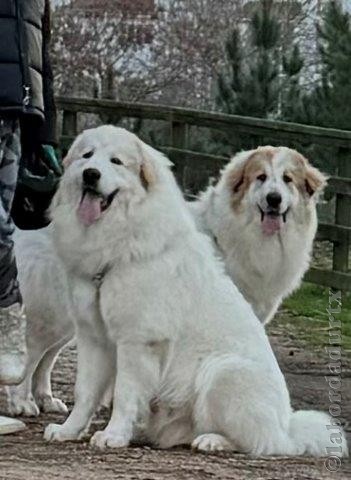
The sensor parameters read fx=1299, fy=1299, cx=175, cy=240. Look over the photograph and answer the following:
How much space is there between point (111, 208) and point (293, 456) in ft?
4.45

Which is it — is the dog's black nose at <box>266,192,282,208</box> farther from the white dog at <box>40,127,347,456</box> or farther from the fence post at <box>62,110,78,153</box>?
the fence post at <box>62,110,78,153</box>

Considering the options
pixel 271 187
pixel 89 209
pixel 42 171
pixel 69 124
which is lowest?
pixel 69 124

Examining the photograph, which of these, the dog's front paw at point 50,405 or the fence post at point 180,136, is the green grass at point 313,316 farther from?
the dog's front paw at point 50,405

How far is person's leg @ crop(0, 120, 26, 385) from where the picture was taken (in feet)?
18.2

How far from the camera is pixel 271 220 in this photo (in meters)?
7.60

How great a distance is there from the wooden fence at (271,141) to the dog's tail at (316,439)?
4781 mm

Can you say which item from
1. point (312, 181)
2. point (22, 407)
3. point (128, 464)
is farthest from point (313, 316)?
point (128, 464)

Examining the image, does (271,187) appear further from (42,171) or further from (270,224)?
(42,171)

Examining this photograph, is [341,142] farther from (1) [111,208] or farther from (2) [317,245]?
(1) [111,208]

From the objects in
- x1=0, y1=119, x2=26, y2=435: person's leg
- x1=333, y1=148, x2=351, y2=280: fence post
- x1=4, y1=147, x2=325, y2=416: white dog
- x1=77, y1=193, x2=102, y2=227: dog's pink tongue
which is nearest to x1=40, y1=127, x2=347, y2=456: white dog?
x1=77, y1=193, x2=102, y2=227: dog's pink tongue

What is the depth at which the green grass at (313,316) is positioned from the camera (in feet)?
30.3

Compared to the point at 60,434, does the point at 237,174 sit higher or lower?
higher

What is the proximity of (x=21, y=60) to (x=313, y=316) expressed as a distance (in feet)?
16.9

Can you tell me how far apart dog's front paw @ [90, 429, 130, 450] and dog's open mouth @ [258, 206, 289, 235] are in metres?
2.31
